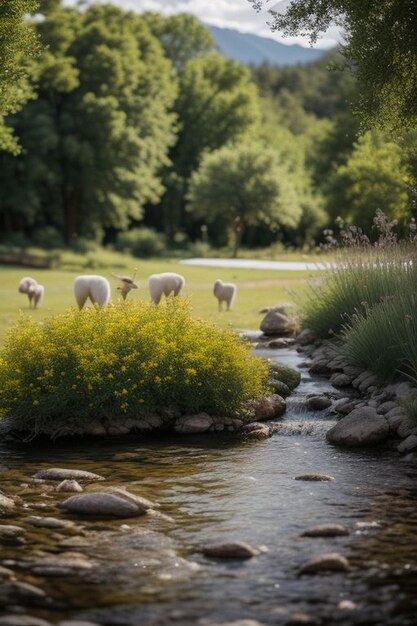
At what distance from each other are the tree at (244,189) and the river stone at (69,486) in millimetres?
59039

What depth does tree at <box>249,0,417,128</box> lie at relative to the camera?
50.6ft

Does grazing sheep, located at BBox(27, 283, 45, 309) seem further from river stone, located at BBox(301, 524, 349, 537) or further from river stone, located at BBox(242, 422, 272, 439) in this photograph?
river stone, located at BBox(301, 524, 349, 537)

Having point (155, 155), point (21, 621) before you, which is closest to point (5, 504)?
point (21, 621)

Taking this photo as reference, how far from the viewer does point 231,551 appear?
763 centimetres

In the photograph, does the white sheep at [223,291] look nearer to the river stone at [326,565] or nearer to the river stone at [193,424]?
the river stone at [193,424]

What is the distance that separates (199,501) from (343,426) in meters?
3.28

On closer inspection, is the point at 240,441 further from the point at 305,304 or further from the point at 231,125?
the point at 231,125

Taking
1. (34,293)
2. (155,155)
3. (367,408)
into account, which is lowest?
(34,293)

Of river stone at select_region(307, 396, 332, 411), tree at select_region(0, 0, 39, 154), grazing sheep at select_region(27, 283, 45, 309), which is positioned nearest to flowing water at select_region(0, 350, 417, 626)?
river stone at select_region(307, 396, 332, 411)

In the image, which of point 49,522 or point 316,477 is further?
point 316,477

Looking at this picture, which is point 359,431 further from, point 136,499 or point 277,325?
point 277,325

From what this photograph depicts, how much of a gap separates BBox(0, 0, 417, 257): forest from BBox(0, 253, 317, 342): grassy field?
242 inches

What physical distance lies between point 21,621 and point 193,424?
6440 mm

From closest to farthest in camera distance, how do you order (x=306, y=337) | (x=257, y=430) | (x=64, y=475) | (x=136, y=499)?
(x=136, y=499)
(x=64, y=475)
(x=257, y=430)
(x=306, y=337)
